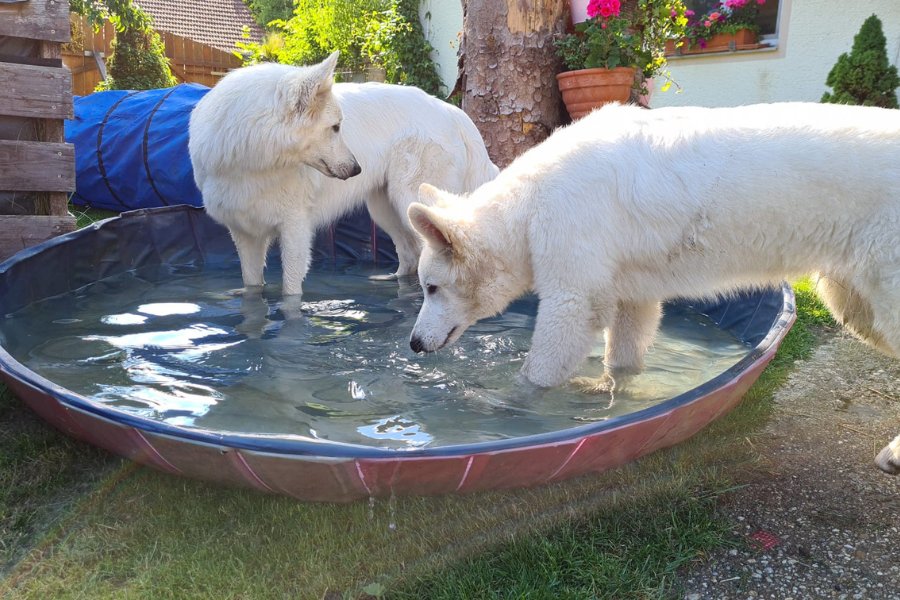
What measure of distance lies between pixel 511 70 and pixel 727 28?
618 centimetres

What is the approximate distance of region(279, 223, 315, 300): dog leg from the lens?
5391 mm

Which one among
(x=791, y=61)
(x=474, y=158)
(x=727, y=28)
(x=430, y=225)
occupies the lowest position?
(x=430, y=225)

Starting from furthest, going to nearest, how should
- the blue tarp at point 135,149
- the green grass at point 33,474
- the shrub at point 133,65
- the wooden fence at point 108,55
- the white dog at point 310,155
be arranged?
the wooden fence at point 108,55 < the shrub at point 133,65 < the blue tarp at point 135,149 < the white dog at point 310,155 < the green grass at point 33,474

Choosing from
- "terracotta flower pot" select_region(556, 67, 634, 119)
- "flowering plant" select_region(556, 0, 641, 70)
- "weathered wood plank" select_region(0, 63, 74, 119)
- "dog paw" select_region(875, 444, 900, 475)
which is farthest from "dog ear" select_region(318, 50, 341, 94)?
"dog paw" select_region(875, 444, 900, 475)

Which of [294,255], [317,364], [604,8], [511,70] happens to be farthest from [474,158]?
[317,364]

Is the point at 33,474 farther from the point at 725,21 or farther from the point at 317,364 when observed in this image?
the point at 725,21

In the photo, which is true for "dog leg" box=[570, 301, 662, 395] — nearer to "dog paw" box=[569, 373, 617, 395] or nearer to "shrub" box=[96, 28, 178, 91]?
"dog paw" box=[569, 373, 617, 395]

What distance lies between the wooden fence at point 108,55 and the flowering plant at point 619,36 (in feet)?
47.5

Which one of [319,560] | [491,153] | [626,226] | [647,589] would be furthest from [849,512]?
[491,153]

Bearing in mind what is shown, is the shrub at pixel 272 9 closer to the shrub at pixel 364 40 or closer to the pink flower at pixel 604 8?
the shrub at pixel 364 40

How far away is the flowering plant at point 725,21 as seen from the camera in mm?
11250

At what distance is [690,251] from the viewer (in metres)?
3.40

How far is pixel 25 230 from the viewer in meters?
5.32

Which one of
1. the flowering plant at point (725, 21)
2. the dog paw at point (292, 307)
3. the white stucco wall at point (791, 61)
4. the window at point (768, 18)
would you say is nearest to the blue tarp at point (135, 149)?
the dog paw at point (292, 307)
